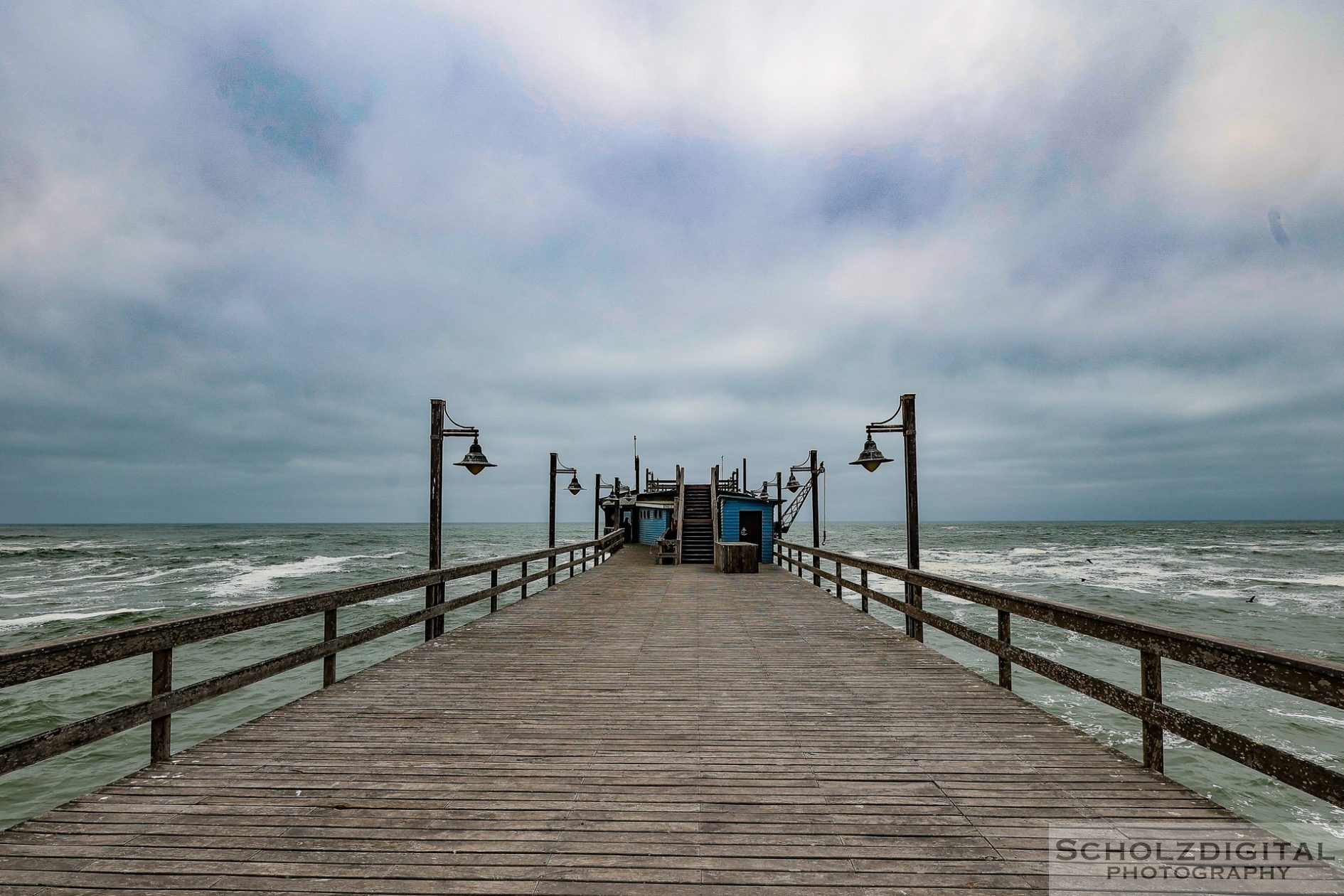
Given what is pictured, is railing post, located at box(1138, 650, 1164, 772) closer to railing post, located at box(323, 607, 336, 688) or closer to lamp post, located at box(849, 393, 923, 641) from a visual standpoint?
lamp post, located at box(849, 393, 923, 641)

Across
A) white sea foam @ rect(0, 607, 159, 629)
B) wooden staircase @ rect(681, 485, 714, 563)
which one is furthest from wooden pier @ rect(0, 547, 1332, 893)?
white sea foam @ rect(0, 607, 159, 629)

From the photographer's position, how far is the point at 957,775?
367cm

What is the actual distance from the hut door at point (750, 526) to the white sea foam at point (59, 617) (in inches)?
785

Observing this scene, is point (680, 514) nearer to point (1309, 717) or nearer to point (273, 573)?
point (1309, 717)

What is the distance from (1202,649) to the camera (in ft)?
11.1

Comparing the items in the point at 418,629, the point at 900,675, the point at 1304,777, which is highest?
the point at 1304,777

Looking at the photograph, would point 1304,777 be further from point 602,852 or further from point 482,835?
point 482,835

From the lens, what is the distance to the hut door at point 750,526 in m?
22.1

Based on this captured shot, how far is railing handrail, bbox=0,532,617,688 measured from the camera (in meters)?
3.08

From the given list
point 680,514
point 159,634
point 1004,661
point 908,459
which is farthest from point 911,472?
point 680,514

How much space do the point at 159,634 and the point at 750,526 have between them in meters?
19.5

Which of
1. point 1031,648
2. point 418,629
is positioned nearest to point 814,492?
point 1031,648

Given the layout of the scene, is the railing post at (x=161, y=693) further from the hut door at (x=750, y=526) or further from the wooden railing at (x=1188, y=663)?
the hut door at (x=750, y=526)

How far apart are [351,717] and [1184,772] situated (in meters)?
9.75
